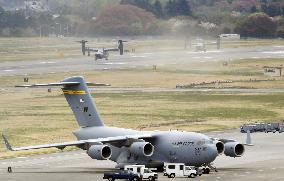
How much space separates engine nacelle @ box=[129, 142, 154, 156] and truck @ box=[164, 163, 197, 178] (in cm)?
208

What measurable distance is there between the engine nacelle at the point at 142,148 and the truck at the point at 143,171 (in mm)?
1709

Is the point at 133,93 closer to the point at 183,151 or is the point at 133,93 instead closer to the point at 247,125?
the point at 247,125

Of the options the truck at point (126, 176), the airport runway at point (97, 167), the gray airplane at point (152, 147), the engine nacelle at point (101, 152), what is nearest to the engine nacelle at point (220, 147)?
the gray airplane at point (152, 147)

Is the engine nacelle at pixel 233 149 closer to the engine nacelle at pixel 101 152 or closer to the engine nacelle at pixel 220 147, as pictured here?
the engine nacelle at pixel 220 147

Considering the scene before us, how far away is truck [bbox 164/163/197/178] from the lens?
74.6 meters

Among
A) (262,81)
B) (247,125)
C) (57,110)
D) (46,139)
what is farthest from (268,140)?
(262,81)

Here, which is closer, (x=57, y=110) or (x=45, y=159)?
(x=45, y=159)

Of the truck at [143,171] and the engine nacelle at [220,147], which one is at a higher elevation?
the engine nacelle at [220,147]

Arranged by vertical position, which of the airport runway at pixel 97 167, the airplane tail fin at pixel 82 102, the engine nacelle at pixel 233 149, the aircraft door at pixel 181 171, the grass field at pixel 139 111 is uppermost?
the airplane tail fin at pixel 82 102

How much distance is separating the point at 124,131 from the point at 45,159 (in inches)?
567

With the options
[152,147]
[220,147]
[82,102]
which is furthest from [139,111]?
[152,147]

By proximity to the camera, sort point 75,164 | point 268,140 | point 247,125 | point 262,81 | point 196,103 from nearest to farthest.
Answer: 1. point 75,164
2. point 268,140
3. point 247,125
4. point 196,103
5. point 262,81

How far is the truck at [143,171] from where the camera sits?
237 feet

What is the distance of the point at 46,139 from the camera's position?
351 feet
